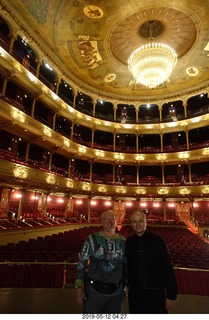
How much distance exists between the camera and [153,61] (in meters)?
11.8

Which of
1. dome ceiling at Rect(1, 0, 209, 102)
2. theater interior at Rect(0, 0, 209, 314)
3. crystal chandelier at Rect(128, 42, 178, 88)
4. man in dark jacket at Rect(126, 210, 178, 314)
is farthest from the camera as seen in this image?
dome ceiling at Rect(1, 0, 209, 102)

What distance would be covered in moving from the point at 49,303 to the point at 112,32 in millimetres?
16036

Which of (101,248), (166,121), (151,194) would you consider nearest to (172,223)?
(151,194)

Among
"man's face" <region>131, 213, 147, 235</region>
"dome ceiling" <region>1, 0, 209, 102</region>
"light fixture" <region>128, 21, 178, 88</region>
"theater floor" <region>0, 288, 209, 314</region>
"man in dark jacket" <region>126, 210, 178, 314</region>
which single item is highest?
"dome ceiling" <region>1, 0, 209, 102</region>

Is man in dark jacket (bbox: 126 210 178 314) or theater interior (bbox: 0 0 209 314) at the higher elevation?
theater interior (bbox: 0 0 209 314)

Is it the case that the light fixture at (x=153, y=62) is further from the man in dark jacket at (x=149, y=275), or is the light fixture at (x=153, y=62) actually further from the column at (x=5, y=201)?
the column at (x=5, y=201)

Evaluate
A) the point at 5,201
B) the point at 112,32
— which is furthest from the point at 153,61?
the point at 5,201

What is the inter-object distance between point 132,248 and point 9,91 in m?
15.7

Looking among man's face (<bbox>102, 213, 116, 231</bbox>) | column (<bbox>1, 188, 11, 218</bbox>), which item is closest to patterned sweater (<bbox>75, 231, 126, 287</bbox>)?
man's face (<bbox>102, 213, 116, 231</bbox>)

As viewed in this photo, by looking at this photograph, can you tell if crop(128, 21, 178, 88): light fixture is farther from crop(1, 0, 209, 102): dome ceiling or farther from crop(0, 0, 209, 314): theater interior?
crop(1, 0, 209, 102): dome ceiling

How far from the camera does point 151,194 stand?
20.0 metres

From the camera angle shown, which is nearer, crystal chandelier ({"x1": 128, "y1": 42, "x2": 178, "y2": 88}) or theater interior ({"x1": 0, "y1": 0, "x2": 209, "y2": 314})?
theater interior ({"x1": 0, "y1": 0, "x2": 209, "y2": 314})

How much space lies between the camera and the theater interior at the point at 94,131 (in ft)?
21.6

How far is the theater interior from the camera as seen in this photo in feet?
21.6
